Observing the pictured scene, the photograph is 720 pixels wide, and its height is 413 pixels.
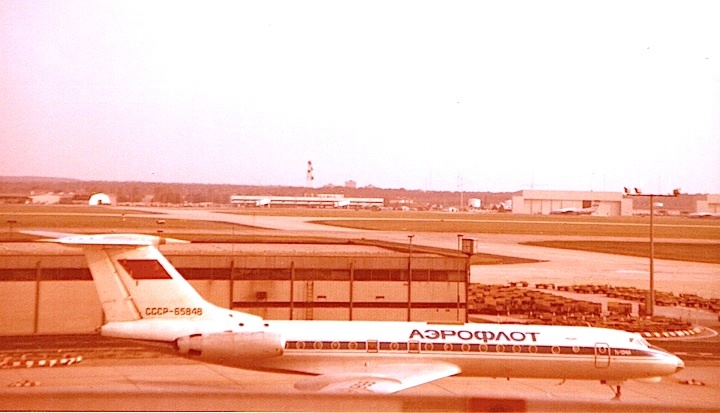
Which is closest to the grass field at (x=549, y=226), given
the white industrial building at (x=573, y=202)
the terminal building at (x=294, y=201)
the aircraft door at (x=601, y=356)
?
the white industrial building at (x=573, y=202)

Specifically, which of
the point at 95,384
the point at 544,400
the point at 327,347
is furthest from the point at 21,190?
the point at 544,400

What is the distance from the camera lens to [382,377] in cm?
1005

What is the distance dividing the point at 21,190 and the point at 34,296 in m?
2.73

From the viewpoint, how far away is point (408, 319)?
574 inches

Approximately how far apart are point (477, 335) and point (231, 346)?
4065 millimetres

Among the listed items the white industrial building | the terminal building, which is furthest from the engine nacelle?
the white industrial building

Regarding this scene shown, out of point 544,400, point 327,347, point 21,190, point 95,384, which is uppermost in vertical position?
point 21,190

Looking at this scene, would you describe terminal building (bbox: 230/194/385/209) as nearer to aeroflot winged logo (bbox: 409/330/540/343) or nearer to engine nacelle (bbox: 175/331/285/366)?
engine nacelle (bbox: 175/331/285/366)

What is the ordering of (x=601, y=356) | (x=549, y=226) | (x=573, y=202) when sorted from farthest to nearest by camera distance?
(x=549, y=226), (x=573, y=202), (x=601, y=356)

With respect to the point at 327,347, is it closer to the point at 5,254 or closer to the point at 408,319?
the point at 408,319

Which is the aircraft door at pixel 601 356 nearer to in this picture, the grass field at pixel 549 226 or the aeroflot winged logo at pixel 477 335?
the aeroflot winged logo at pixel 477 335

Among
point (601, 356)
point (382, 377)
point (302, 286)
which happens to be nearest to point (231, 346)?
point (382, 377)

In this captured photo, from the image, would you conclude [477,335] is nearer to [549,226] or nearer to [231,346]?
[231,346]

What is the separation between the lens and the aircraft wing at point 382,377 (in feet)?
31.6
